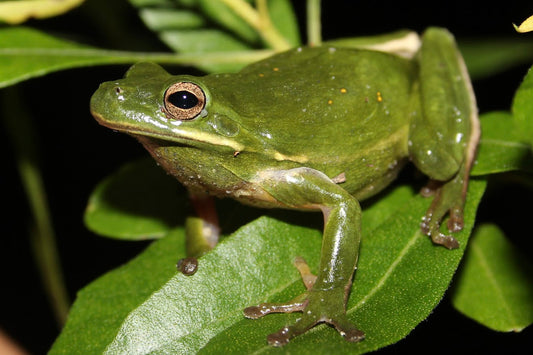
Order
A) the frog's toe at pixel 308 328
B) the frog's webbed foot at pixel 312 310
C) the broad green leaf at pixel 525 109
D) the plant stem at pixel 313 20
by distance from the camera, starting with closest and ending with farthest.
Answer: the broad green leaf at pixel 525 109 → the frog's toe at pixel 308 328 → the frog's webbed foot at pixel 312 310 → the plant stem at pixel 313 20

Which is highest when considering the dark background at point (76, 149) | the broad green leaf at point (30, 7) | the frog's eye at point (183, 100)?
the broad green leaf at point (30, 7)

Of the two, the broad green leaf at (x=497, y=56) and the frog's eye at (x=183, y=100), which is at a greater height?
the frog's eye at (x=183, y=100)

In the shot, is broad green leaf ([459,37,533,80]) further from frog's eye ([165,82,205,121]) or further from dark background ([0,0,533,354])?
frog's eye ([165,82,205,121])

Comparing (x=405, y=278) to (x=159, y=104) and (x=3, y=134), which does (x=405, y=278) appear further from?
(x=3, y=134)

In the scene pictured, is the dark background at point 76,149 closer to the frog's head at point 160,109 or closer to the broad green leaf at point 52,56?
the broad green leaf at point 52,56

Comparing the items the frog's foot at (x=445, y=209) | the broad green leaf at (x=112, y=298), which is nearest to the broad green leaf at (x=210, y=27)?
the broad green leaf at (x=112, y=298)

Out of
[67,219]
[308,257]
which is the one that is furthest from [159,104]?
[67,219]

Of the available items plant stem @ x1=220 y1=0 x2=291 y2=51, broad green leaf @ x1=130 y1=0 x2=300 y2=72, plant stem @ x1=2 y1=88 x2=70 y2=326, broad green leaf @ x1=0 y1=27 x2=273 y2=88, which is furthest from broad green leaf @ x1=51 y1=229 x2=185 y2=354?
plant stem @ x1=2 y1=88 x2=70 y2=326
